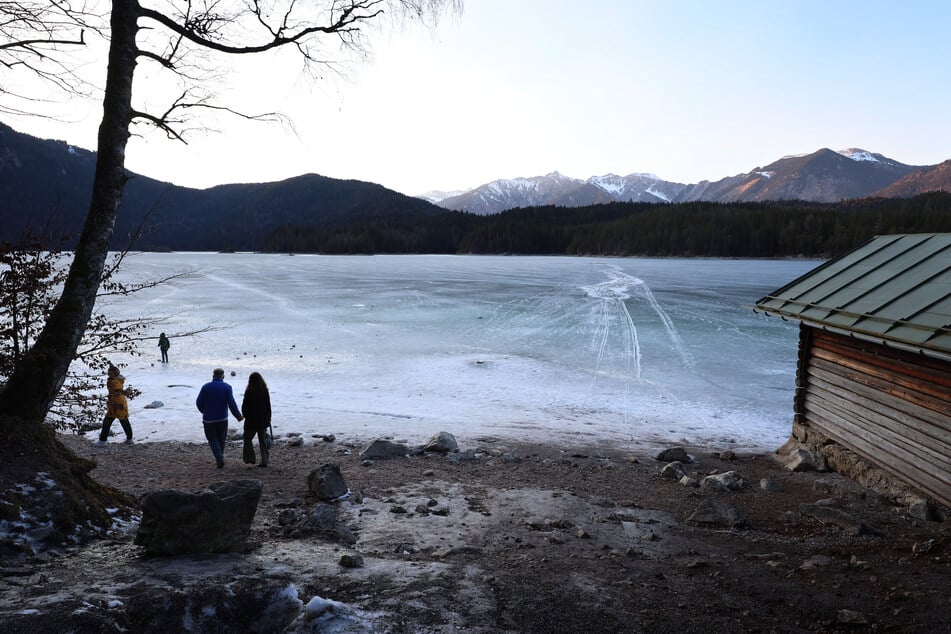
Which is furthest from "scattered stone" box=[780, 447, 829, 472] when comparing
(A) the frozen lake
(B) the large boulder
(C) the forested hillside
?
(C) the forested hillside

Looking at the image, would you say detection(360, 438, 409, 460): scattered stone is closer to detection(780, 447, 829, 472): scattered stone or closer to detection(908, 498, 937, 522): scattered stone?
detection(780, 447, 829, 472): scattered stone

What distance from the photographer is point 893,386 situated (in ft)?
25.8

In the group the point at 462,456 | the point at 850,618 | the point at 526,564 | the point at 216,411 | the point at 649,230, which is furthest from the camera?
the point at 649,230

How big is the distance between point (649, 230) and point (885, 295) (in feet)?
426

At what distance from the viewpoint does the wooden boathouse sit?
6910 millimetres

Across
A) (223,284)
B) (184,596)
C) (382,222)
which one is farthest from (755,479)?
(382,222)

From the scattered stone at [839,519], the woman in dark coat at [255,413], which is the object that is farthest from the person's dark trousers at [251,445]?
the scattered stone at [839,519]

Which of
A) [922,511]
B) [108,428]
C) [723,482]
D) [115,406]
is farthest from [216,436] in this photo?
[922,511]

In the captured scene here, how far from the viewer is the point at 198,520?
4805 mm

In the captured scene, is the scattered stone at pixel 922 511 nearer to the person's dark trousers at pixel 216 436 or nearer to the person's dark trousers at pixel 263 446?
the person's dark trousers at pixel 263 446

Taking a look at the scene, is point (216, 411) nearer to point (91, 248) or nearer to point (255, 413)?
point (255, 413)

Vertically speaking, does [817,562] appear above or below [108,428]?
above

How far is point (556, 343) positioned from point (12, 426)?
1760cm

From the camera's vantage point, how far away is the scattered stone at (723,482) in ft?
26.9
